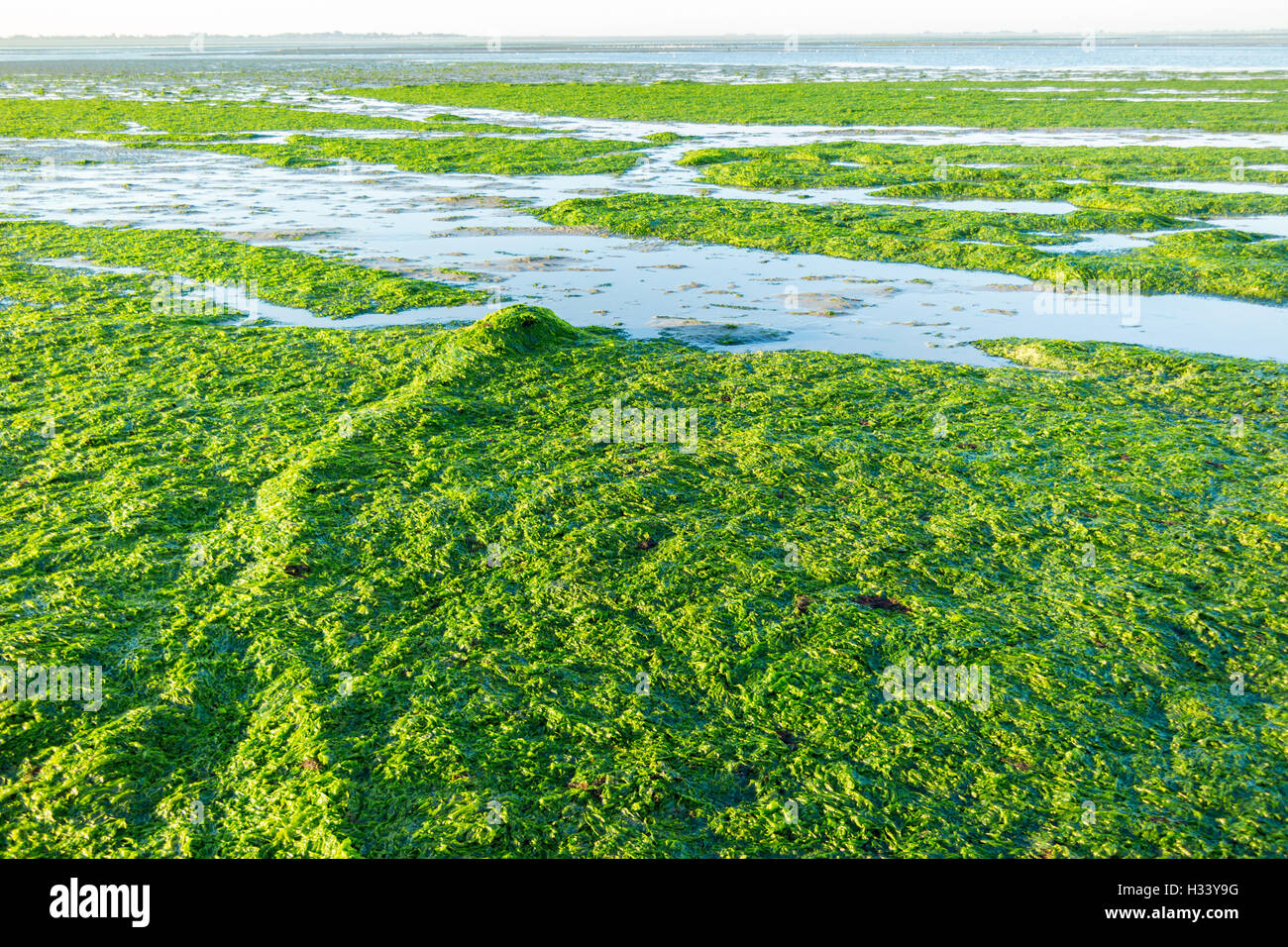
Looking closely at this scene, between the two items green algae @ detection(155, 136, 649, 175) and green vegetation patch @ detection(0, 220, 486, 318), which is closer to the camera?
green vegetation patch @ detection(0, 220, 486, 318)

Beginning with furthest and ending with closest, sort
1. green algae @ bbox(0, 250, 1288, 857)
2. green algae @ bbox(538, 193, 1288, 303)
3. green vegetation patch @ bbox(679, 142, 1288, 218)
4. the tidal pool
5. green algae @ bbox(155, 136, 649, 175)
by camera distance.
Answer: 1. green algae @ bbox(155, 136, 649, 175)
2. green vegetation patch @ bbox(679, 142, 1288, 218)
3. green algae @ bbox(538, 193, 1288, 303)
4. the tidal pool
5. green algae @ bbox(0, 250, 1288, 857)

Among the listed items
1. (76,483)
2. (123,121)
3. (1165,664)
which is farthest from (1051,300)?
(123,121)

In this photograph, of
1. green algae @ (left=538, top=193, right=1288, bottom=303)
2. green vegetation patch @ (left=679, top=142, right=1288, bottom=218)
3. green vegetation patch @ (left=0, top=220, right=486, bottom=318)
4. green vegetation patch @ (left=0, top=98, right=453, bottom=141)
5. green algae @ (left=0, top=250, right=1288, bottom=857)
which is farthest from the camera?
green vegetation patch @ (left=0, top=98, right=453, bottom=141)

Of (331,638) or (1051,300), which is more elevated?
(1051,300)

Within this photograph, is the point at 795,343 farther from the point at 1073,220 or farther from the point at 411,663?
the point at 1073,220

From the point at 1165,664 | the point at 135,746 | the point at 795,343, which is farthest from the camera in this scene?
the point at 795,343

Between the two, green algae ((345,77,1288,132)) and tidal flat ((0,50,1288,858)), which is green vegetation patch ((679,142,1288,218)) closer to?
tidal flat ((0,50,1288,858))

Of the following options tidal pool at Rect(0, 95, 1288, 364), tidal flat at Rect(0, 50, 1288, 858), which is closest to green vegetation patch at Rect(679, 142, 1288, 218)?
tidal pool at Rect(0, 95, 1288, 364)
